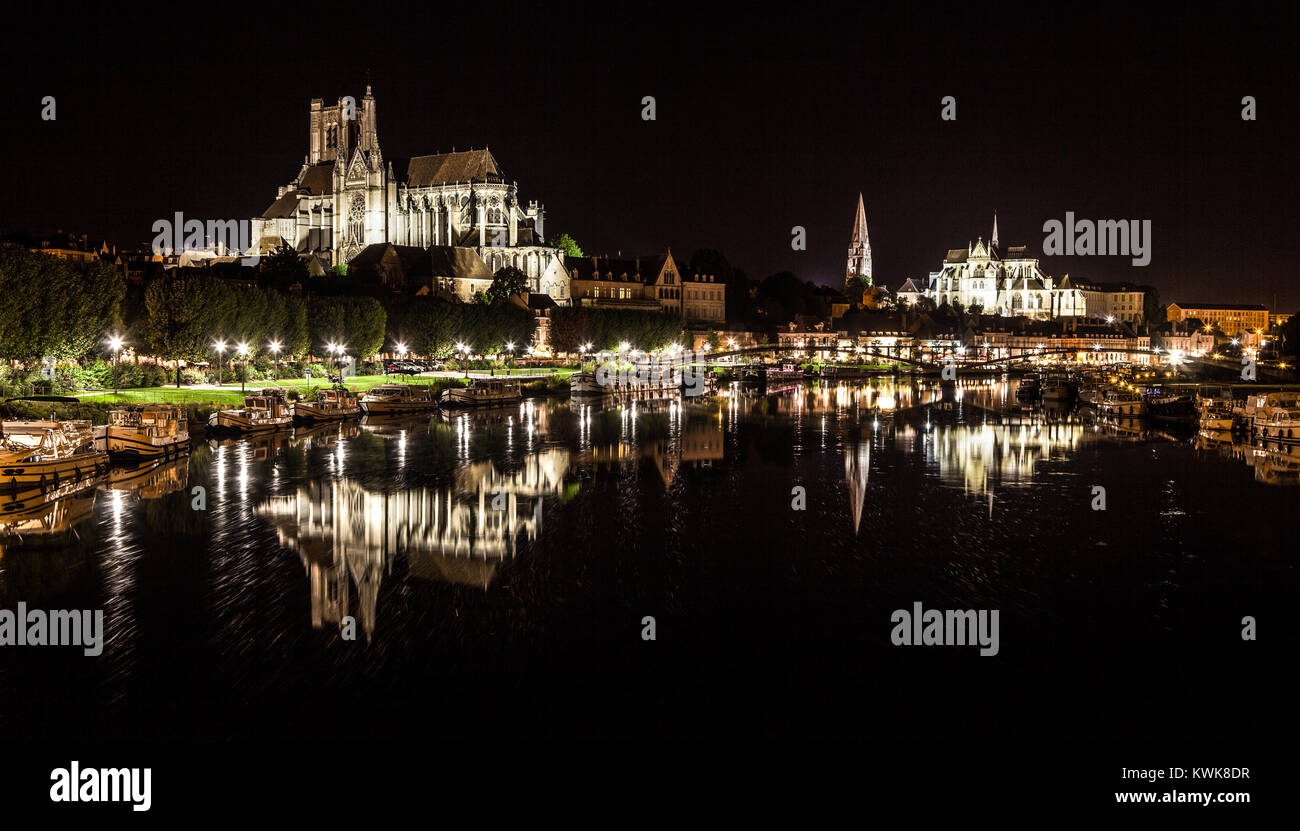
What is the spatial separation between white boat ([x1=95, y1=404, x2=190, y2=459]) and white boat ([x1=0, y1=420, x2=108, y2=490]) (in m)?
2.85

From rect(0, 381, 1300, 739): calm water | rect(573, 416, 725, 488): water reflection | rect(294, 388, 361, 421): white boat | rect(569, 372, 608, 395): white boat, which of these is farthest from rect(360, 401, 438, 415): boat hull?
rect(0, 381, 1300, 739): calm water

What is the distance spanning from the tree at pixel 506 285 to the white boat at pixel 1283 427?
86370 millimetres

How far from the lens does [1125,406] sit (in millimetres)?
64062

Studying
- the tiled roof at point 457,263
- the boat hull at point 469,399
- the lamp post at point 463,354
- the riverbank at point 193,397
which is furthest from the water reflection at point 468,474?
the tiled roof at point 457,263

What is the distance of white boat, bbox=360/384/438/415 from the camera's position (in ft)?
192

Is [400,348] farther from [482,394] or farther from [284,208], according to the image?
[284,208]

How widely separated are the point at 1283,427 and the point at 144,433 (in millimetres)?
43742

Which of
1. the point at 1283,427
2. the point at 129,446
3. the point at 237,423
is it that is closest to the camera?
the point at 129,446

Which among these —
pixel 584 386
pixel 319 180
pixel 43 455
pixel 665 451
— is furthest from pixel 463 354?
pixel 319 180

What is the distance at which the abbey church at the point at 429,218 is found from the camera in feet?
438

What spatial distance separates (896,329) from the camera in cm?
19700

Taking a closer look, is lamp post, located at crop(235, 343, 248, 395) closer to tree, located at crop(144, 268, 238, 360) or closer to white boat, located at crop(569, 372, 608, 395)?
tree, located at crop(144, 268, 238, 360)

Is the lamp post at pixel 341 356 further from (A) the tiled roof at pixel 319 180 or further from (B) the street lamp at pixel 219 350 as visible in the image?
(A) the tiled roof at pixel 319 180
